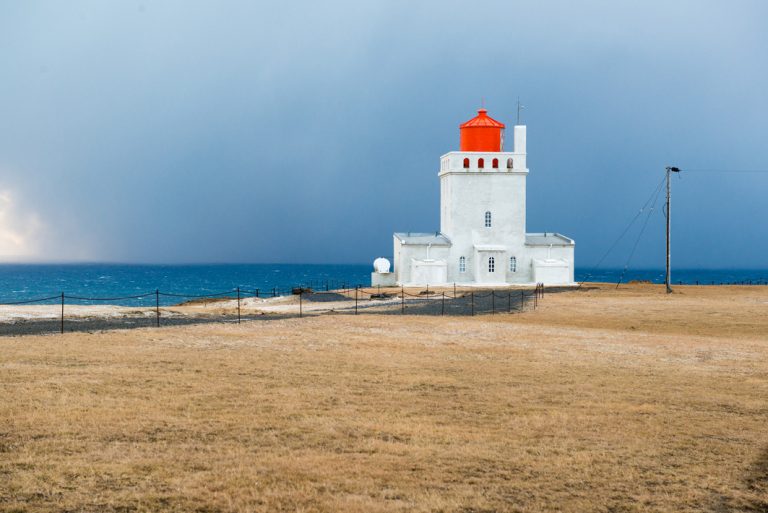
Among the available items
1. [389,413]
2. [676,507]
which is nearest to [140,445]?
[389,413]

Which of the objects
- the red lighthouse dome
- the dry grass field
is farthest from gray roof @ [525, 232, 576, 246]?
the dry grass field

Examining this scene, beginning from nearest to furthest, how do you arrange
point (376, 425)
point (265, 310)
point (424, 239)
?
point (376, 425), point (265, 310), point (424, 239)

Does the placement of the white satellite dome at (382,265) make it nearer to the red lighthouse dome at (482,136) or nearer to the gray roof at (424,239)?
the gray roof at (424,239)

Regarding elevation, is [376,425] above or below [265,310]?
Answer: below

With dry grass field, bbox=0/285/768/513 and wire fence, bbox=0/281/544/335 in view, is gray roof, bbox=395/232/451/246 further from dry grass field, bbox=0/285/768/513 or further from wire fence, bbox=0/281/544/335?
dry grass field, bbox=0/285/768/513

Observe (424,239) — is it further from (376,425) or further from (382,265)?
(376,425)

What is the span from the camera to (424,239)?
59.6m

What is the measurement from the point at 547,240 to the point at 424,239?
9749 mm

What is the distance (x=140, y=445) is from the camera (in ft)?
34.4

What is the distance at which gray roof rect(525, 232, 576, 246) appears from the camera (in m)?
60.6

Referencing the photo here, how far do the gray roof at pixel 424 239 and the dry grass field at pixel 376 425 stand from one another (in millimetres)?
34913

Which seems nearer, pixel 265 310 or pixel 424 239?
pixel 265 310

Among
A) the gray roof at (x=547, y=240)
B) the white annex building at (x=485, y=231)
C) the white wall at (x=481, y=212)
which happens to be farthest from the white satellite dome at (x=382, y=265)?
the gray roof at (x=547, y=240)

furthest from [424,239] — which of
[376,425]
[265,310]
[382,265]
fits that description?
[376,425]
